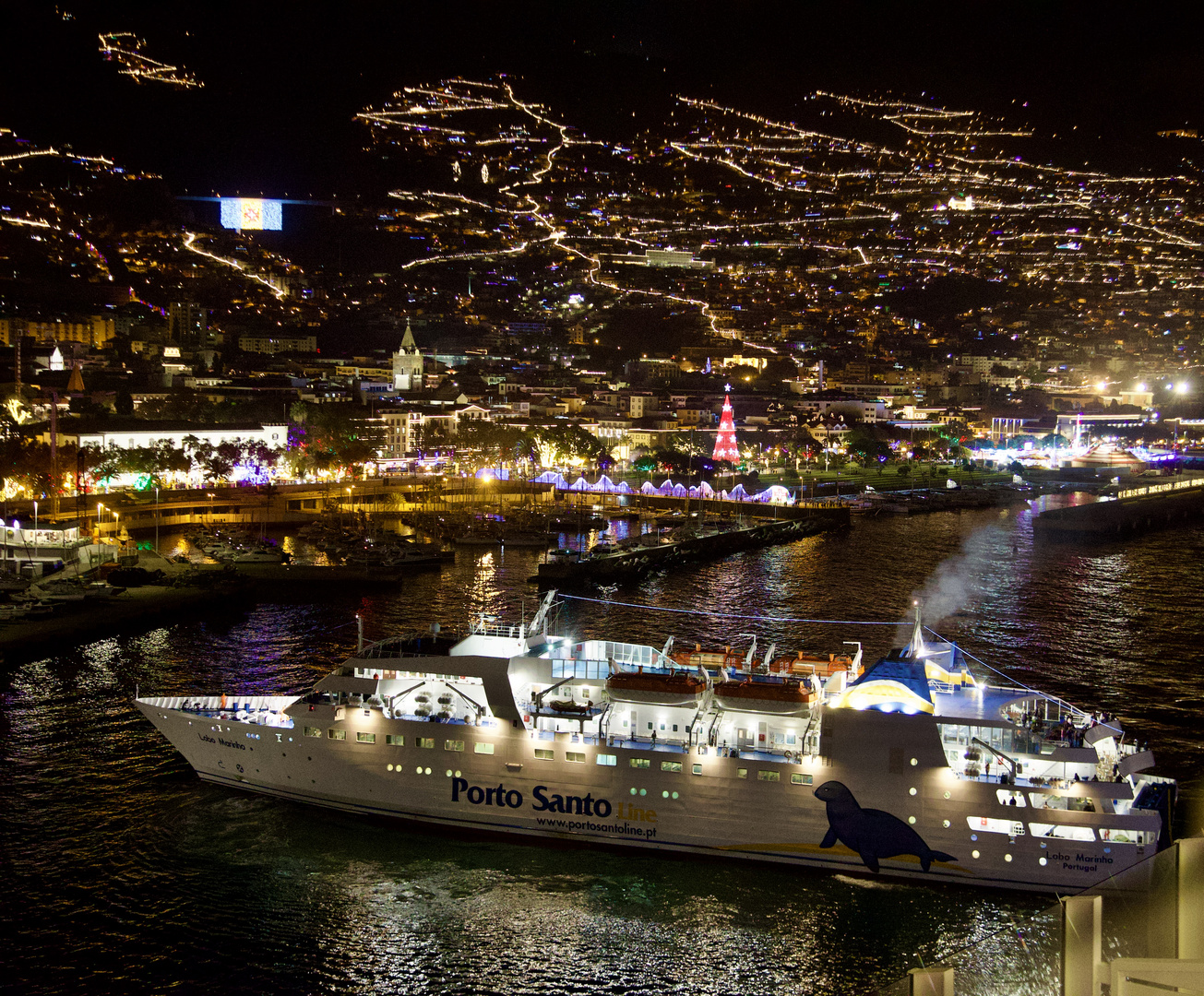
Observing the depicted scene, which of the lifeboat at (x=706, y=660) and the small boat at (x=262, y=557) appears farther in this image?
the small boat at (x=262, y=557)

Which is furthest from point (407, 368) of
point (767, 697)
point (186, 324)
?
point (767, 697)

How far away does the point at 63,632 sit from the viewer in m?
18.2

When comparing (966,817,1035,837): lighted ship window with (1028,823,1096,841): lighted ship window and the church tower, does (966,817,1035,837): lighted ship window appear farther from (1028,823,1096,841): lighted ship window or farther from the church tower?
the church tower

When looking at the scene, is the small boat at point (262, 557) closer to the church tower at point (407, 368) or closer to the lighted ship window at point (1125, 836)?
the lighted ship window at point (1125, 836)

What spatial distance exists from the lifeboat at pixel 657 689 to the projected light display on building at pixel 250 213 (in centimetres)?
7953

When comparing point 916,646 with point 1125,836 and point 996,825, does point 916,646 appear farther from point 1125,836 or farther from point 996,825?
point 1125,836

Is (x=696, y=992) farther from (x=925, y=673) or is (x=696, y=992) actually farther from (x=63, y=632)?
(x=63, y=632)

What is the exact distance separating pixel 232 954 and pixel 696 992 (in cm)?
390

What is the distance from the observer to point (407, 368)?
66.4 m

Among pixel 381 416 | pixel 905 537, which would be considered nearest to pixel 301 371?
pixel 381 416

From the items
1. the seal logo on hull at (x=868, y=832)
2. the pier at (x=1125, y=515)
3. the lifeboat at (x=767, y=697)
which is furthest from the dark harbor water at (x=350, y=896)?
the pier at (x=1125, y=515)

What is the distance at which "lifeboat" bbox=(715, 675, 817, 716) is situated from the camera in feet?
33.2

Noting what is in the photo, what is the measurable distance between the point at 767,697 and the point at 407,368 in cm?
5898

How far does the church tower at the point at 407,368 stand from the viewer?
64.5m
